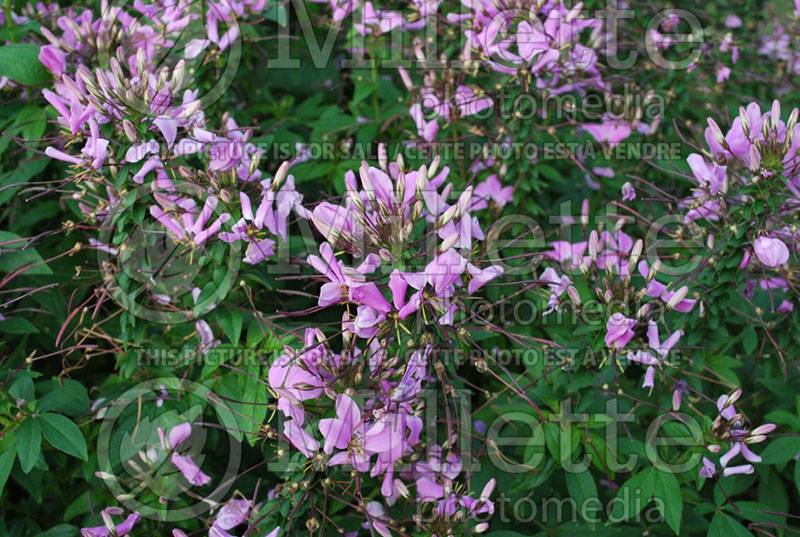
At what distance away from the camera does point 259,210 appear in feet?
6.61

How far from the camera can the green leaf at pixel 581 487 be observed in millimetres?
2195

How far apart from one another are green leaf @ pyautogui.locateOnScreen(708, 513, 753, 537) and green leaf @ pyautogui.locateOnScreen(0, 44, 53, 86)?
2883mm

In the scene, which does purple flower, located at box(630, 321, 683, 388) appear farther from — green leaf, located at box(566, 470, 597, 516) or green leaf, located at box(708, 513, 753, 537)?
green leaf, located at box(708, 513, 753, 537)

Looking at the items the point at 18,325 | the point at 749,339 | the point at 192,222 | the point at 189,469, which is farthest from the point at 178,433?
the point at 749,339

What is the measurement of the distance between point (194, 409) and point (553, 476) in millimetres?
1315

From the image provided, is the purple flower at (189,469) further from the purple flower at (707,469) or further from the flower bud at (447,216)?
the purple flower at (707,469)

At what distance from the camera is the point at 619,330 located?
6.67 feet

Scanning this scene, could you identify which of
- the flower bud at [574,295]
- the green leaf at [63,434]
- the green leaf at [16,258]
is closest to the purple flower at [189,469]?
the green leaf at [63,434]

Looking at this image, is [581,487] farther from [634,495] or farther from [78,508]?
[78,508]

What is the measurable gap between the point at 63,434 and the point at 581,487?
1.68m

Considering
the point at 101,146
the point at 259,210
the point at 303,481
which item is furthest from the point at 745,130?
the point at 101,146

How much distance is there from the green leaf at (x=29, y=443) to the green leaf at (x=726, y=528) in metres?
2.19

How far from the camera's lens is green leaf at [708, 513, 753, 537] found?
226cm

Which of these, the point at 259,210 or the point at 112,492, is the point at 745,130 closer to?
the point at 259,210
